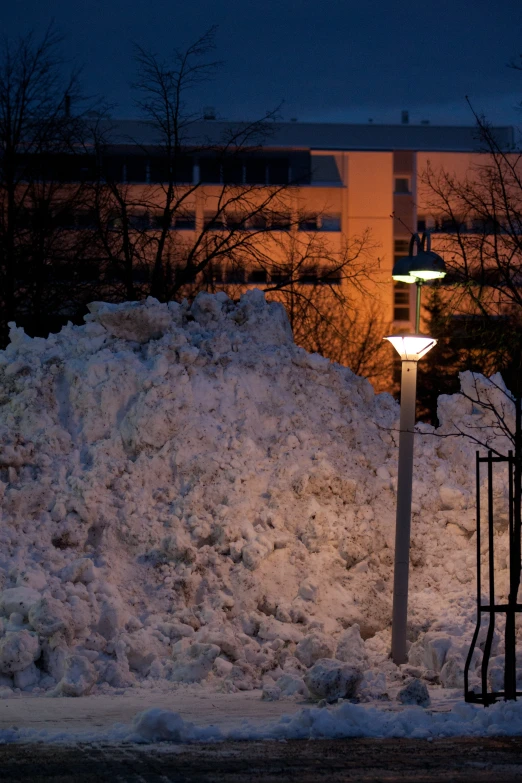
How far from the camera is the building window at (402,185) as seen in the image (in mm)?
54375

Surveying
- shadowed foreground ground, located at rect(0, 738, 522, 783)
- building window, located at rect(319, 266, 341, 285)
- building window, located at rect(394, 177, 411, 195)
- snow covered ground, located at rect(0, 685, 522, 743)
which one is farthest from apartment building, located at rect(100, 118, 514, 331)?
shadowed foreground ground, located at rect(0, 738, 522, 783)

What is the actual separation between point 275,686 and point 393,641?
5.07ft

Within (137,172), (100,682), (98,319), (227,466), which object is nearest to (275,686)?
(100,682)

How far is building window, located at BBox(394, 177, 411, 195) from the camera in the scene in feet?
178

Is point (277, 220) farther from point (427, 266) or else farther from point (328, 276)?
point (427, 266)

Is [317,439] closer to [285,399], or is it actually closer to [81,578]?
[285,399]

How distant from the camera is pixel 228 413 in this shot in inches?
487

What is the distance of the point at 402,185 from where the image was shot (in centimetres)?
5472

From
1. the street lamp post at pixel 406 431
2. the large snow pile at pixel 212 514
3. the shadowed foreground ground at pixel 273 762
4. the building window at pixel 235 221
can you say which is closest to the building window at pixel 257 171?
the building window at pixel 235 221

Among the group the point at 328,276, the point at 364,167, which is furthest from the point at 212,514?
the point at 364,167

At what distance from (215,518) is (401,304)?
44.7 metres

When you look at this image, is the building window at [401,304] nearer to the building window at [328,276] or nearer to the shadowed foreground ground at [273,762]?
the building window at [328,276]

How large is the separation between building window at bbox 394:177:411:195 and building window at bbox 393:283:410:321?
4516 mm

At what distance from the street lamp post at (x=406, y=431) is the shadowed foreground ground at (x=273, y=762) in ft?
9.14
